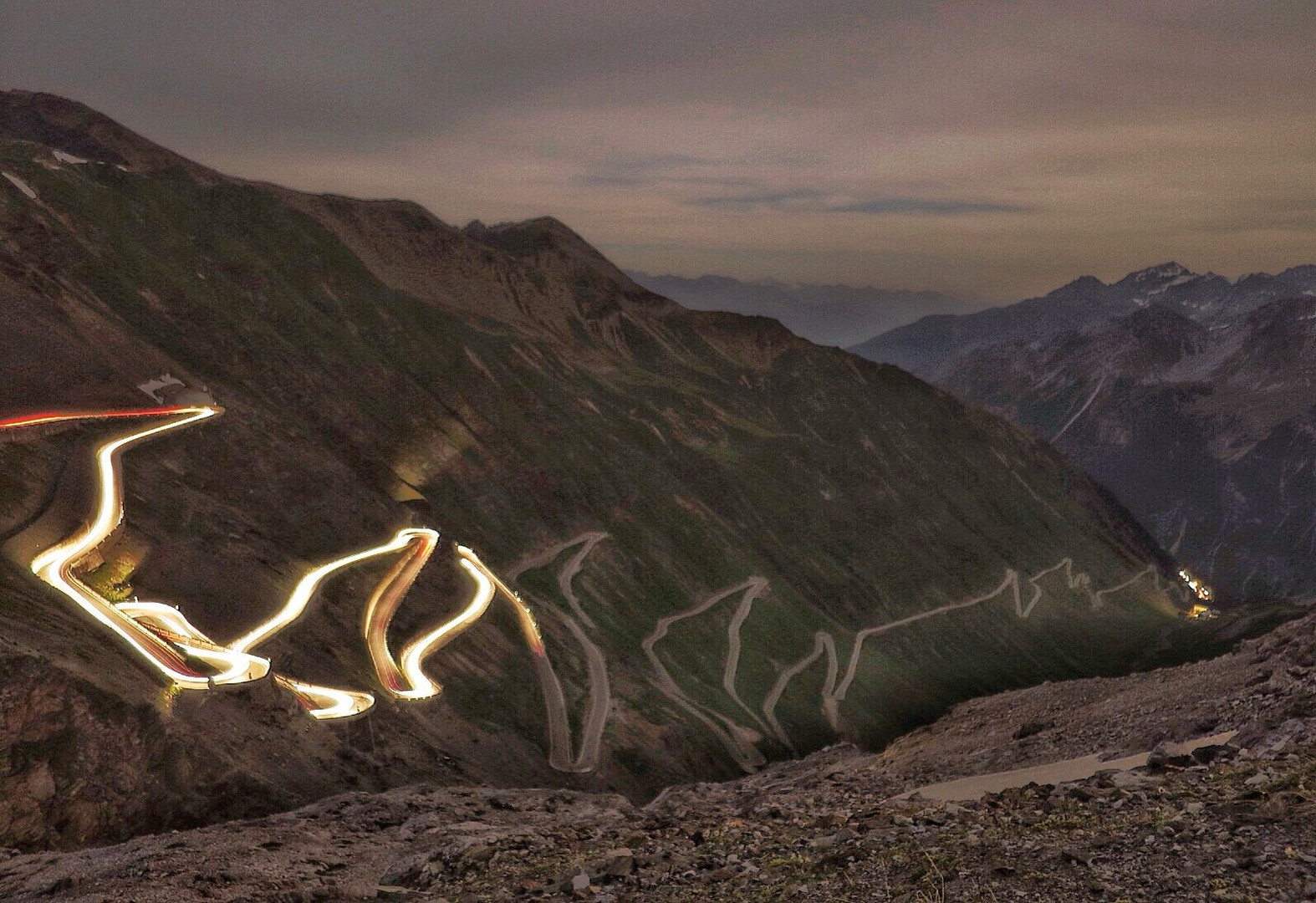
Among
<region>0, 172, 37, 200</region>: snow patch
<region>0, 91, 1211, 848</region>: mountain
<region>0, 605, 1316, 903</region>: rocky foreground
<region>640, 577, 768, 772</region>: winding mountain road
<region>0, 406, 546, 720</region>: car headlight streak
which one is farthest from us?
<region>0, 172, 37, 200</region>: snow patch

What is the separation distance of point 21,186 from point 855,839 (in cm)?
13855

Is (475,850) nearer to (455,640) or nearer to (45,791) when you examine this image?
(45,791)

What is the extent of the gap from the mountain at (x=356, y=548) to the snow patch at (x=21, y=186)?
0.50 meters

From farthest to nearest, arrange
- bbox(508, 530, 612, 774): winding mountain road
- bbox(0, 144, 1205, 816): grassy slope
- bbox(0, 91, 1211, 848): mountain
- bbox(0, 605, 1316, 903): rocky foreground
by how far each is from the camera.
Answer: bbox(0, 144, 1205, 816): grassy slope < bbox(508, 530, 612, 774): winding mountain road < bbox(0, 91, 1211, 848): mountain < bbox(0, 605, 1316, 903): rocky foreground

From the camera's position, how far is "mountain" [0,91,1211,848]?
52000mm

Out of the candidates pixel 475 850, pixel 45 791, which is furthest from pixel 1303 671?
pixel 45 791

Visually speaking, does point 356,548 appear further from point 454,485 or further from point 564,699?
point 454,485

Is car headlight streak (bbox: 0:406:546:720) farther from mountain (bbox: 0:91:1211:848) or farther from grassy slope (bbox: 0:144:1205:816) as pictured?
grassy slope (bbox: 0:144:1205:816)

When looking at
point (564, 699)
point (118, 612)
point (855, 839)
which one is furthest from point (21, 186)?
point (855, 839)

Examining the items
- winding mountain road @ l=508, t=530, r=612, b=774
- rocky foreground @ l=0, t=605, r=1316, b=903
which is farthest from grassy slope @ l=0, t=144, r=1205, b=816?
rocky foreground @ l=0, t=605, r=1316, b=903

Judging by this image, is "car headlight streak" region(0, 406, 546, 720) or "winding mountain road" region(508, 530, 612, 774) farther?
"winding mountain road" region(508, 530, 612, 774)

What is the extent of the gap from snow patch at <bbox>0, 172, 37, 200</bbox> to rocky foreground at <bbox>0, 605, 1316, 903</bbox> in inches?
4349

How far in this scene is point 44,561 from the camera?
205 feet

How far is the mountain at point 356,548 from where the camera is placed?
2047 inches
